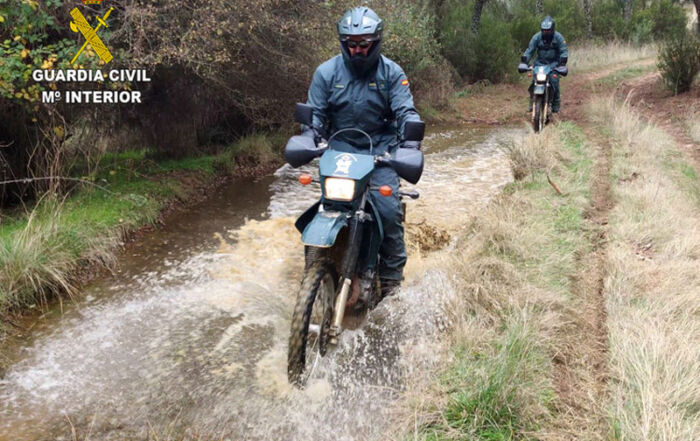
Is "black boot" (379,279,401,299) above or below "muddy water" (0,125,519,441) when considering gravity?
above

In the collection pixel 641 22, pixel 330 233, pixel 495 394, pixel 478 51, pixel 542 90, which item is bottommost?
pixel 495 394

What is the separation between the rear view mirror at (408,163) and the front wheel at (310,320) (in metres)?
0.73

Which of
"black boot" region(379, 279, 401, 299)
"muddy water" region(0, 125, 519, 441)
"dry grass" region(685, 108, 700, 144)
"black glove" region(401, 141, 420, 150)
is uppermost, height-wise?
"black glove" region(401, 141, 420, 150)

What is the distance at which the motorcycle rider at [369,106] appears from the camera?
4.00m

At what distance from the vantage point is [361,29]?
3.74 m

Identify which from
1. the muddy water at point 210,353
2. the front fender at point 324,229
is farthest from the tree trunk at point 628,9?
the front fender at point 324,229

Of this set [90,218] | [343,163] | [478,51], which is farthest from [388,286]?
[478,51]

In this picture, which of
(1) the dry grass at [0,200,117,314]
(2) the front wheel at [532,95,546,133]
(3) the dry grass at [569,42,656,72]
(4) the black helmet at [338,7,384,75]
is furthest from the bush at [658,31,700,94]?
(1) the dry grass at [0,200,117,314]

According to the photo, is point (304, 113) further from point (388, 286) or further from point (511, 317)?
point (511, 317)

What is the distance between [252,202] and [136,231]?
1.68 metres

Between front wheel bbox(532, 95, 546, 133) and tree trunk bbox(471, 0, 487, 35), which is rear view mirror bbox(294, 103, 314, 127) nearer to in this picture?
front wheel bbox(532, 95, 546, 133)

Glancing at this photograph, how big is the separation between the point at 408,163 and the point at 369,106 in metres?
0.86

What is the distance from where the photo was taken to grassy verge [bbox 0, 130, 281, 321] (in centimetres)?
420

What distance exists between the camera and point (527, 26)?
20.5 meters
